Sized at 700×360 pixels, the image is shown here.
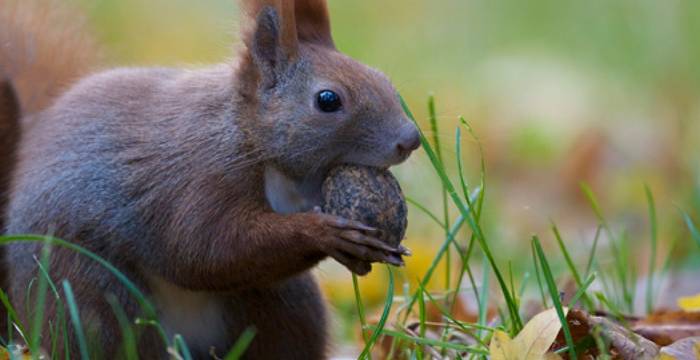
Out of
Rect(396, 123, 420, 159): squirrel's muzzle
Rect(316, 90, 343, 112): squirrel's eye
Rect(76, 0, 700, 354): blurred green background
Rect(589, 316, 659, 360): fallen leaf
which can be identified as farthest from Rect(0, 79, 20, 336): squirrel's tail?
Rect(76, 0, 700, 354): blurred green background

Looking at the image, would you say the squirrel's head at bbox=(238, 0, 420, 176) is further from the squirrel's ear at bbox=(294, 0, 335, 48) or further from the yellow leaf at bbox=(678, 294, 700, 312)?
the yellow leaf at bbox=(678, 294, 700, 312)

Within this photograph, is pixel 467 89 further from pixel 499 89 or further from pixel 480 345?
pixel 480 345

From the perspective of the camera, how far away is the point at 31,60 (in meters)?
3.45

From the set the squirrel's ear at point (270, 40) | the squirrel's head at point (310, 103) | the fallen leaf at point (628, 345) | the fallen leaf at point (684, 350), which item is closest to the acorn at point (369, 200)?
the squirrel's head at point (310, 103)

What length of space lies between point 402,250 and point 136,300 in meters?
0.64

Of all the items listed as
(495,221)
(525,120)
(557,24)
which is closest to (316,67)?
(495,221)

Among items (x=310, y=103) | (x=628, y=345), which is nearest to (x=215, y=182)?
(x=310, y=103)

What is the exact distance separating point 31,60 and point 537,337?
5.44 ft

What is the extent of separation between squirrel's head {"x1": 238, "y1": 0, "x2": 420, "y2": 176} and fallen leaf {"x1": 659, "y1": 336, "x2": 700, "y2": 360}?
25.9 inches

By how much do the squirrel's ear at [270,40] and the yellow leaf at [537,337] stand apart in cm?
79

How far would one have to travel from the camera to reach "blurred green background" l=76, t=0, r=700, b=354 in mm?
5512

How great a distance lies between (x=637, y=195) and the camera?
18.0ft

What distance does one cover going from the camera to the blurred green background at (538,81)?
217 inches

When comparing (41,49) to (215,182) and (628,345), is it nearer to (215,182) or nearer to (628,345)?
(215,182)
